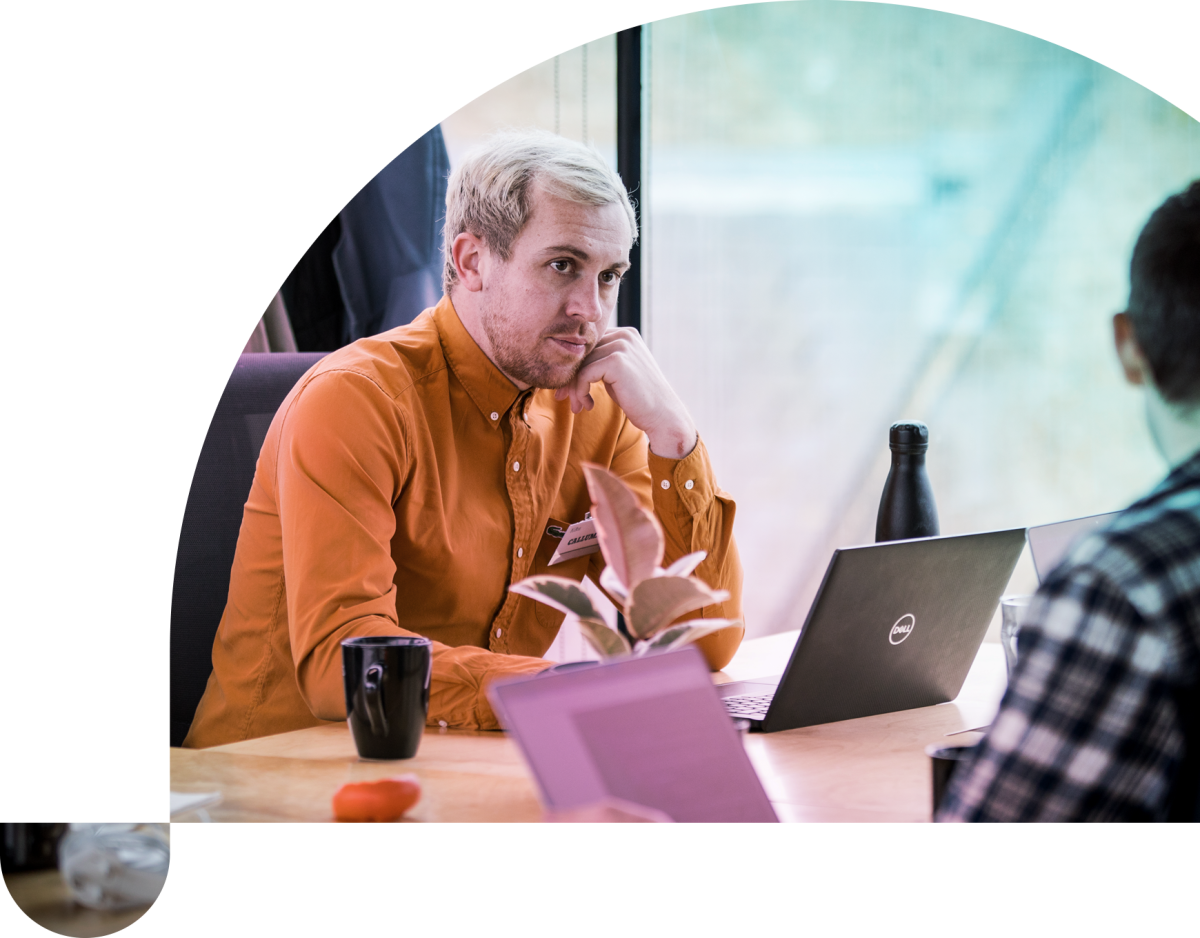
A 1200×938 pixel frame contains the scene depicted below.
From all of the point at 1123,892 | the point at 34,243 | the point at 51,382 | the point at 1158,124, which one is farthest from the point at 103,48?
the point at 1158,124

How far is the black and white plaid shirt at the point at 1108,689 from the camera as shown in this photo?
0.66 meters

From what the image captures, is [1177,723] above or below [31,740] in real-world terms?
above

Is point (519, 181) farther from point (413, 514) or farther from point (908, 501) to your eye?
point (908, 501)

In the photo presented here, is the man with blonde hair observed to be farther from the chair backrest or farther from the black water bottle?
the black water bottle

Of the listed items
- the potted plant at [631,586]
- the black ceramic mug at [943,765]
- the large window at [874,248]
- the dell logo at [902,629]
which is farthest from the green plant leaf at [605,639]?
the large window at [874,248]

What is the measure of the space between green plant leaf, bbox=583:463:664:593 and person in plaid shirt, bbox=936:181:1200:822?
0.91 ft

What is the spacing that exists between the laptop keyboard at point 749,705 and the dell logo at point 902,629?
0.15m

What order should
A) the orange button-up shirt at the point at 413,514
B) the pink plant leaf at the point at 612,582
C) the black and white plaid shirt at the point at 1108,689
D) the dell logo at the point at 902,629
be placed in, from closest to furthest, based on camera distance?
the black and white plaid shirt at the point at 1108,689 < the pink plant leaf at the point at 612,582 < the dell logo at the point at 902,629 < the orange button-up shirt at the point at 413,514

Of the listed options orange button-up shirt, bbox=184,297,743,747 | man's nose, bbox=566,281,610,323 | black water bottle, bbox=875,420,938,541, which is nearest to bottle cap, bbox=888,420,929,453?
black water bottle, bbox=875,420,938,541

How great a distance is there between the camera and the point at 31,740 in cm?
101

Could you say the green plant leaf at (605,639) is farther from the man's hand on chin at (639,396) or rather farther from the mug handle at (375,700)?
the man's hand on chin at (639,396)

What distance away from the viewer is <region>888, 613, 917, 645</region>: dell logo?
1162mm

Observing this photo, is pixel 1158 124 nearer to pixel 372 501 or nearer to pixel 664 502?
pixel 664 502

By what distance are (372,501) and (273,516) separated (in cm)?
24
